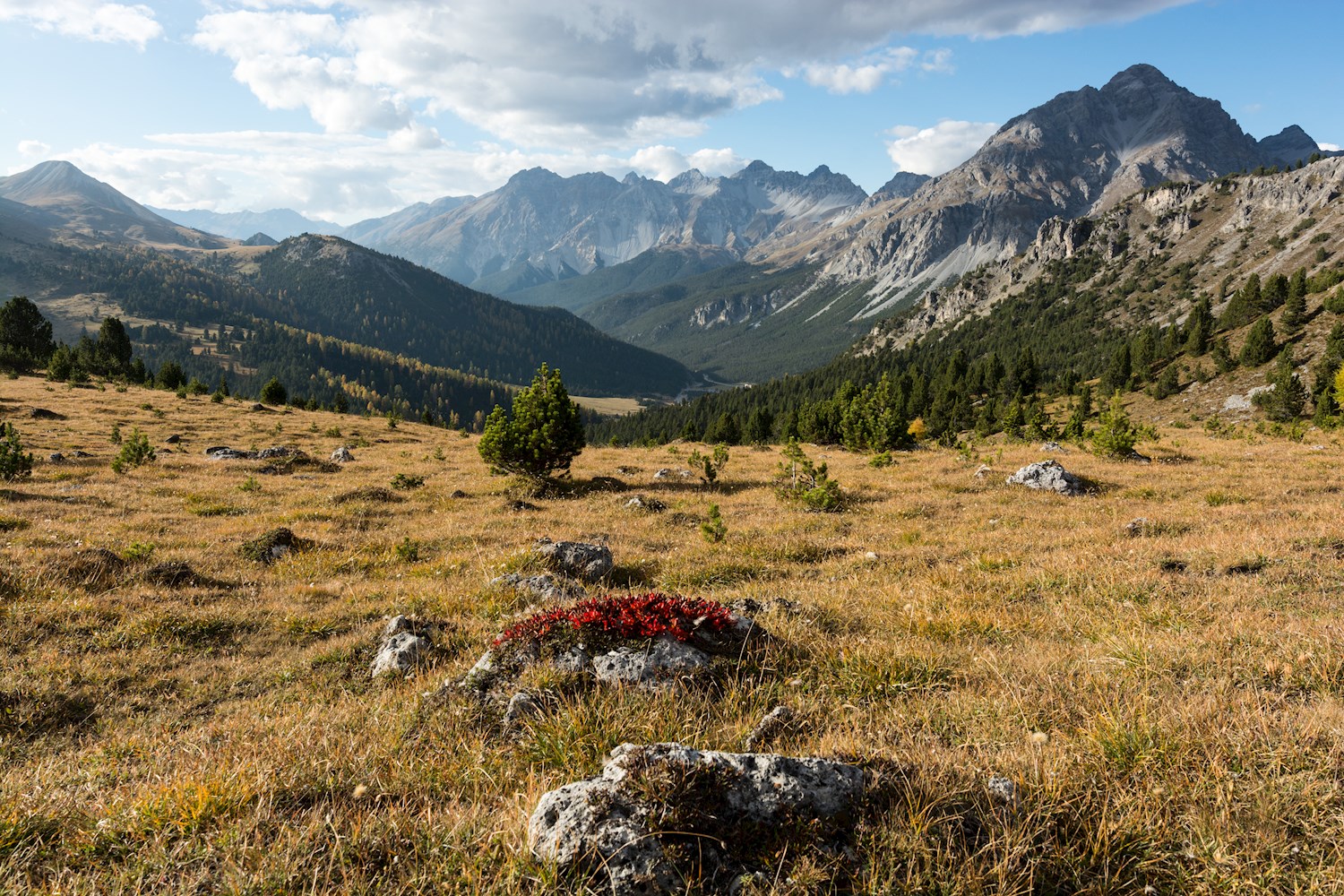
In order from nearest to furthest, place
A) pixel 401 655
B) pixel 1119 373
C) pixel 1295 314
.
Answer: pixel 401 655
pixel 1295 314
pixel 1119 373

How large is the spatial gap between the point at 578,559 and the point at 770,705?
7.24m

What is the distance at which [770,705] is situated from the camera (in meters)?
5.56

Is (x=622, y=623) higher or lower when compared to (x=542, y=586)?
higher

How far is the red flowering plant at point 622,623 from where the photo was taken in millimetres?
6480

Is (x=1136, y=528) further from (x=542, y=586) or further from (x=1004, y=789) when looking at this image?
(x=542, y=586)

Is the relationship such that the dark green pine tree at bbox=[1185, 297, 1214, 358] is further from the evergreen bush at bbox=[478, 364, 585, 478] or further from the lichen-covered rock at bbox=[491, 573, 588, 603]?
the lichen-covered rock at bbox=[491, 573, 588, 603]

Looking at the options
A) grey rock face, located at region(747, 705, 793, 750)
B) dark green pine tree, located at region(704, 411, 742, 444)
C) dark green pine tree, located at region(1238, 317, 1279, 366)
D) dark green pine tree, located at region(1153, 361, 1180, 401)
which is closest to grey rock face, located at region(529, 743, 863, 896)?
grey rock face, located at region(747, 705, 793, 750)

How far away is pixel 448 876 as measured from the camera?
124 inches

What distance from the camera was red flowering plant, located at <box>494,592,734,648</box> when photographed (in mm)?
6480

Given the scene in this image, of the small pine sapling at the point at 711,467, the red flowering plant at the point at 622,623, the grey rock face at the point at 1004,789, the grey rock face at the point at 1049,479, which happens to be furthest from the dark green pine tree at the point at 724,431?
the grey rock face at the point at 1004,789

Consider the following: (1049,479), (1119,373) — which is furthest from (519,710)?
(1119,373)

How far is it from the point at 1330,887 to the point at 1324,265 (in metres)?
227

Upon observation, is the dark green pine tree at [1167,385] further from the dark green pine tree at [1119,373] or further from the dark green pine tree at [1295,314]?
the dark green pine tree at [1295,314]

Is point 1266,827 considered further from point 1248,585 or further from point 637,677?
point 1248,585
